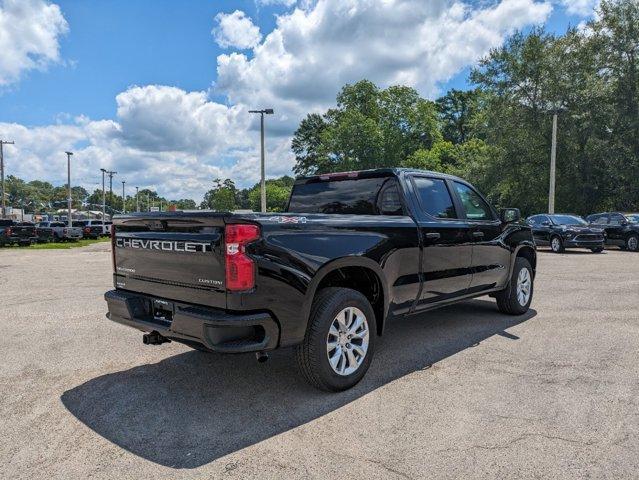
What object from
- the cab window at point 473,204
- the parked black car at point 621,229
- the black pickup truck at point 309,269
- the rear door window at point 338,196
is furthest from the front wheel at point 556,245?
the rear door window at point 338,196

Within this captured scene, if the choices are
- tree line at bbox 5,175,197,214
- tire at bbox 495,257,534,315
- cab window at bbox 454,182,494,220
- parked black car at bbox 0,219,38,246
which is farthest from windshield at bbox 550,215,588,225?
tree line at bbox 5,175,197,214

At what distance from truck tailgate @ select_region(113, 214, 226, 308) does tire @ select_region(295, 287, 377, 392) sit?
0.79 m

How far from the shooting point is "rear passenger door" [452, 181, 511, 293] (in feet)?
18.9

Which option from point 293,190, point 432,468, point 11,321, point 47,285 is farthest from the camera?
point 47,285

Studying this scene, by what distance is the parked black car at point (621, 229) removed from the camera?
1967 cm

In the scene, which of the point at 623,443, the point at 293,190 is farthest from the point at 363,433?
the point at 293,190

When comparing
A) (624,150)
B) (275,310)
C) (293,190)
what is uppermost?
(624,150)

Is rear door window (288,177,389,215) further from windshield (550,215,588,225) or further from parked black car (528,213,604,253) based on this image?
windshield (550,215,588,225)

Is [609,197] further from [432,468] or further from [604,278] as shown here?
[432,468]

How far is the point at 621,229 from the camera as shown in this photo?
20.0m

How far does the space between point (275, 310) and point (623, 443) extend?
93.8 inches

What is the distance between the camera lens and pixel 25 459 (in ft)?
9.69

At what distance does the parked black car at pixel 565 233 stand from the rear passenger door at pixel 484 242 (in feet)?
44.3

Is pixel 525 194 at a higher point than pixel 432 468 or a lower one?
higher
